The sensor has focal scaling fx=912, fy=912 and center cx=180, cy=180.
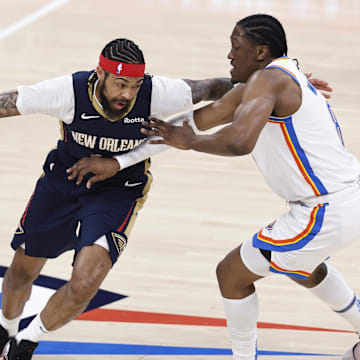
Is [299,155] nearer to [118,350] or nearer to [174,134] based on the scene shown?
[174,134]

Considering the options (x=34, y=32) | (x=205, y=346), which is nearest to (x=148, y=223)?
(x=205, y=346)

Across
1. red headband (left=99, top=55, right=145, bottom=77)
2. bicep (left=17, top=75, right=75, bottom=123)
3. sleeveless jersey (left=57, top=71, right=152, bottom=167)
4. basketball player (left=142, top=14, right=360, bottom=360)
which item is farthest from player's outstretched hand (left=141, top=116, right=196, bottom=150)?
bicep (left=17, top=75, right=75, bottom=123)

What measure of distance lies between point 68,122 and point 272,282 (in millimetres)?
1842

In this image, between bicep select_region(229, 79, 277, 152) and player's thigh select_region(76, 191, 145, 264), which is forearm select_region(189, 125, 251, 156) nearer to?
bicep select_region(229, 79, 277, 152)

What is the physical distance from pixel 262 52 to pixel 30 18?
360 inches

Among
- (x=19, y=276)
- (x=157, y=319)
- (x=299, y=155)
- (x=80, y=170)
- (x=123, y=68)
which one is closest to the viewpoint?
(x=299, y=155)

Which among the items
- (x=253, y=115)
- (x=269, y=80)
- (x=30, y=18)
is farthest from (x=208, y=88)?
(x=30, y=18)

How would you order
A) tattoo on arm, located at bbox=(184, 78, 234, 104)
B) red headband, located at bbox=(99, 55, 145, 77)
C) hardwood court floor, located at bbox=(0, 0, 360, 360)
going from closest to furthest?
red headband, located at bbox=(99, 55, 145, 77) < tattoo on arm, located at bbox=(184, 78, 234, 104) < hardwood court floor, located at bbox=(0, 0, 360, 360)

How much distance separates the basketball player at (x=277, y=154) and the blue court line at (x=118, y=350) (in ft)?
1.80

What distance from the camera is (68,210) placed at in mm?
4402

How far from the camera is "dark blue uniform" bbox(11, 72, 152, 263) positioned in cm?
432

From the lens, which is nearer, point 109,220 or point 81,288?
point 81,288

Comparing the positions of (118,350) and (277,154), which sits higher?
(277,154)

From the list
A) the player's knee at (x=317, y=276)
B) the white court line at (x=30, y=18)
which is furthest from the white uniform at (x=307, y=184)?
the white court line at (x=30, y=18)
